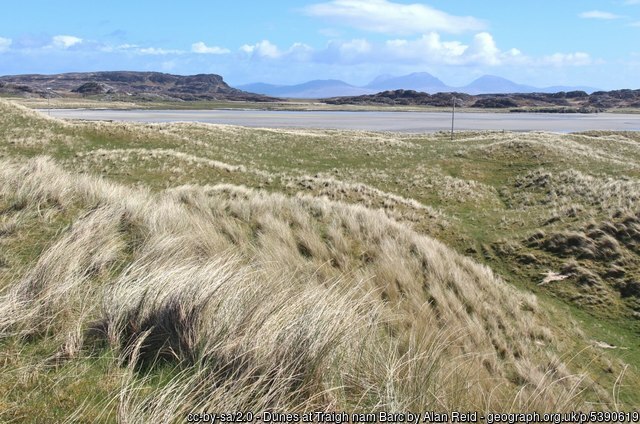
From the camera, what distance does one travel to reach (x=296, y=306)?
429cm

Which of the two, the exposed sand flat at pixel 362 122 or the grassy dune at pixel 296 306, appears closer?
the grassy dune at pixel 296 306

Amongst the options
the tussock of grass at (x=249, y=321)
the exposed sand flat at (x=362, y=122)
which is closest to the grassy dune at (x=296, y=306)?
the tussock of grass at (x=249, y=321)

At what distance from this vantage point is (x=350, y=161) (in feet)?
109

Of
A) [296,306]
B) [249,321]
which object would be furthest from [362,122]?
[249,321]

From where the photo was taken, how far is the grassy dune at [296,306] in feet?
11.0

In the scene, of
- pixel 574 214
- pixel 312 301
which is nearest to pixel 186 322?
pixel 312 301

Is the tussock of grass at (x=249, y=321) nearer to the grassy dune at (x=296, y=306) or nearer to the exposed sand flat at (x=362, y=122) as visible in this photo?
the grassy dune at (x=296, y=306)

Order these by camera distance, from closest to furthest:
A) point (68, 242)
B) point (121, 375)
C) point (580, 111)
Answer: point (121, 375)
point (68, 242)
point (580, 111)

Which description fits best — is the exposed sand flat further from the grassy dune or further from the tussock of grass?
the tussock of grass

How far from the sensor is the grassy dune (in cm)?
335

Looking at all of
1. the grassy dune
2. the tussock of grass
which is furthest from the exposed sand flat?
the tussock of grass

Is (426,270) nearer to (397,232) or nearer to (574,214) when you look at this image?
(397,232)

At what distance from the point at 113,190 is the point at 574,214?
15.2 metres

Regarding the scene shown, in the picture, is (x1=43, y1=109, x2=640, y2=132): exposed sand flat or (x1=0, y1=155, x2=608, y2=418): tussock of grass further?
(x1=43, y1=109, x2=640, y2=132): exposed sand flat
